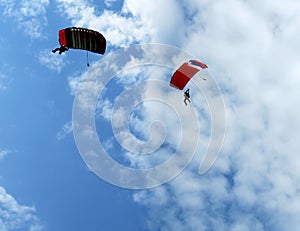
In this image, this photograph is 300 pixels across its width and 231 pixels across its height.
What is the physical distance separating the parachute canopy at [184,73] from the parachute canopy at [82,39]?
911 centimetres

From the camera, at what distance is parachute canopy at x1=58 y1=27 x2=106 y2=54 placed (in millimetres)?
54344

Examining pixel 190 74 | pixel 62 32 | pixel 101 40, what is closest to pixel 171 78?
pixel 190 74

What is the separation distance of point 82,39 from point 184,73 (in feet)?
40.6

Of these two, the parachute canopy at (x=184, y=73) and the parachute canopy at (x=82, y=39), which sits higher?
the parachute canopy at (x=184, y=73)

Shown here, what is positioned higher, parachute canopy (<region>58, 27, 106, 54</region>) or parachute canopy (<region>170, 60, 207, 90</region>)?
parachute canopy (<region>170, 60, 207, 90</region>)

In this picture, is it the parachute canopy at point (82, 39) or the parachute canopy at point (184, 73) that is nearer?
the parachute canopy at point (82, 39)

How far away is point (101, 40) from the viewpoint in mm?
55531

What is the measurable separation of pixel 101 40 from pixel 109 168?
1494cm

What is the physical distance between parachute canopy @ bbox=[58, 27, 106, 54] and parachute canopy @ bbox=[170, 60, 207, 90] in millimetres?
9111

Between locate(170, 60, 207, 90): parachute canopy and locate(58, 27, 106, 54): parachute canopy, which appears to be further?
locate(170, 60, 207, 90): parachute canopy

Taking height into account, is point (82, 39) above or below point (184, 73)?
below

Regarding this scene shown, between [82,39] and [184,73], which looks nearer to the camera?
[82,39]

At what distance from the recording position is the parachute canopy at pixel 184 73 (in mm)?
56812

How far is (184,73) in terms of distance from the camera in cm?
5703
